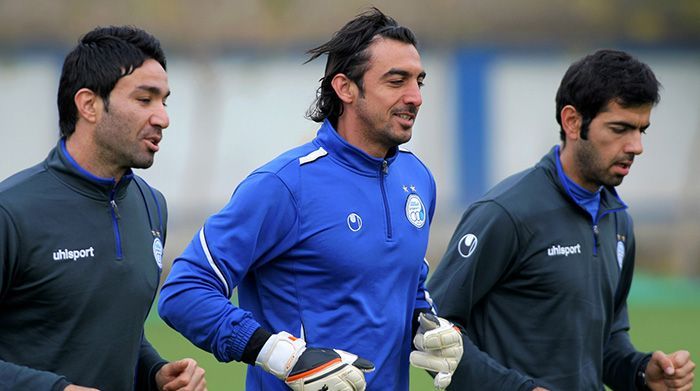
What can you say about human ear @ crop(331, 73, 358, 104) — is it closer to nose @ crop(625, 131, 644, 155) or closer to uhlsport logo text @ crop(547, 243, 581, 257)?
uhlsport logo text @ crop(547, 243, 581, 257)

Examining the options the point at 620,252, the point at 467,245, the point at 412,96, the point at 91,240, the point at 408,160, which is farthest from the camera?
the point at 620,252

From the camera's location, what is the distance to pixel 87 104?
14.2ft

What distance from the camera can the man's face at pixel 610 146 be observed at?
5.08m

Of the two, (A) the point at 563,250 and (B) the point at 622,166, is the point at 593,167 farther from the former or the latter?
(A) the point at 563,250

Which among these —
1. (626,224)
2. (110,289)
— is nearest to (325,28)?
(626,224)

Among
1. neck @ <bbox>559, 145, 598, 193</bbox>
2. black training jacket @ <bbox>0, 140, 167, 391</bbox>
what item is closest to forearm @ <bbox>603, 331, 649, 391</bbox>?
neck @ <bbox>559, 145, 598, 193</bbox>

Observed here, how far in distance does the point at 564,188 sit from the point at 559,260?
1.13 ft

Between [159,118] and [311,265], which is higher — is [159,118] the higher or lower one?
the higher one

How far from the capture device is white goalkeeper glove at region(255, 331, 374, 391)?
3.82 m

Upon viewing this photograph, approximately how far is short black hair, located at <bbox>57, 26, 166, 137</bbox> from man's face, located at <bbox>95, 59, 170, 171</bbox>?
4cm

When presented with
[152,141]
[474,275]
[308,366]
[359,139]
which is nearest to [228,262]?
[308,366]

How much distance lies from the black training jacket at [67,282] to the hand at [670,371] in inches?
91.6

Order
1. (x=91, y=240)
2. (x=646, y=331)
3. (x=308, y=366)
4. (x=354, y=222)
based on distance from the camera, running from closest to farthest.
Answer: (x=308, y=366) → (x=91, y=240) → (x=354, y=222) → (x=646, y=331)

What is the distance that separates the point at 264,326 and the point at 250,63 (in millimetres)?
15949
